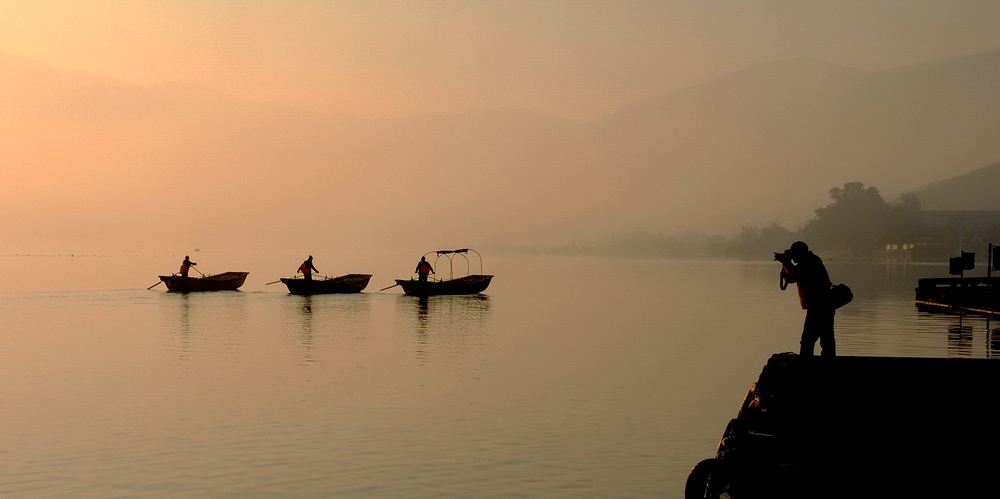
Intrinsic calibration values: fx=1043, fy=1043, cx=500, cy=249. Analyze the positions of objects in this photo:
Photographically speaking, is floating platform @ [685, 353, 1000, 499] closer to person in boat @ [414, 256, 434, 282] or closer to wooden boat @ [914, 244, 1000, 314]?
wooden boat @ [914, 244, 1000, 314]

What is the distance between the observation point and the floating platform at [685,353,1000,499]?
10.2 m

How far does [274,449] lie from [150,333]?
96.0 feet

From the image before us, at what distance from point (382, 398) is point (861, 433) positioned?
14767mm

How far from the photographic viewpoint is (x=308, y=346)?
128 ft

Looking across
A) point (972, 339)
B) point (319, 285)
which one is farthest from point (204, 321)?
point (972, 339)

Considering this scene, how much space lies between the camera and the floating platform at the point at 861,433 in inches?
400

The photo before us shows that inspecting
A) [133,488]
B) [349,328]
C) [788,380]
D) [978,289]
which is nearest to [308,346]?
[349,328]

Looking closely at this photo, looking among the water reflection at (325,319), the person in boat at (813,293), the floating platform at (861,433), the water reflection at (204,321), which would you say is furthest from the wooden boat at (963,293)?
the floating platform at (861,433)

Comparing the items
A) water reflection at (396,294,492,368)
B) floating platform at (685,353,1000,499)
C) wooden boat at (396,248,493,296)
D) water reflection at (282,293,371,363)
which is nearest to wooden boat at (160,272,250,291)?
water reflection at (282,293,371,363)

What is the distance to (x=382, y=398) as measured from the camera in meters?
25.1

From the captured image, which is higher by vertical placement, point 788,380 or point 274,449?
Result: point 788,380

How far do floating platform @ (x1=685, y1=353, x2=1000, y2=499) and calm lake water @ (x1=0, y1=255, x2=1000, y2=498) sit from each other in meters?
3.45

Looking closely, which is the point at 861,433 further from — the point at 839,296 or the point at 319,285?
the point at 319,285

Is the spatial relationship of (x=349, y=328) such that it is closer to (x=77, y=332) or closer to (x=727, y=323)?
(x=77, y=332)
